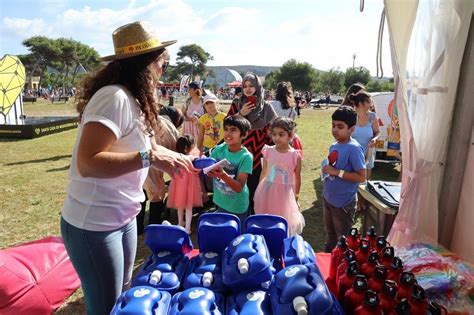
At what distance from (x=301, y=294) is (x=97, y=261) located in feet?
2.83

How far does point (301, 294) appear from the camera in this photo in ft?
4.14

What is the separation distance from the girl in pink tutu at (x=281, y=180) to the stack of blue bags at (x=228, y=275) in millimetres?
1250

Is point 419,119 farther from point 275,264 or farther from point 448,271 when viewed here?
point 275,264

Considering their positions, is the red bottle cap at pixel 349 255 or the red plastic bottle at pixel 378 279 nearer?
the red plastic bottle at pixel 378 279

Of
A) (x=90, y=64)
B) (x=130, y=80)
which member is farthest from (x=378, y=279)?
(x=90, y=64)

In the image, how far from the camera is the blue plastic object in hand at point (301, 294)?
120cm

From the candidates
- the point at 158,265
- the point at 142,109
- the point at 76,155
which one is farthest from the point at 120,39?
the point at 158,265

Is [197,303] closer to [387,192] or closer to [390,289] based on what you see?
[390,289]

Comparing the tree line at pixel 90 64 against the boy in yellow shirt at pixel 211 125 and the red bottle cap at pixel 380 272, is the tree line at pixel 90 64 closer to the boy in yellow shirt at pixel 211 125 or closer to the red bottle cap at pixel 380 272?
the boy in yellow shirt at pixel 211 125

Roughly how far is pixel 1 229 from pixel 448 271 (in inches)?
175

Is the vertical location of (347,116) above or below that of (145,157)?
above

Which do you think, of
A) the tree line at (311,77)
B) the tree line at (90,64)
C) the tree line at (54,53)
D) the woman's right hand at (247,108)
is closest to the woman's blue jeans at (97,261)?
the woman's right hand at (247,108)

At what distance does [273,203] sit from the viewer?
3.11 meters

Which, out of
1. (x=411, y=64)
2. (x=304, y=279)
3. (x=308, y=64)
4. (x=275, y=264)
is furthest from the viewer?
(x=308, y=64)
